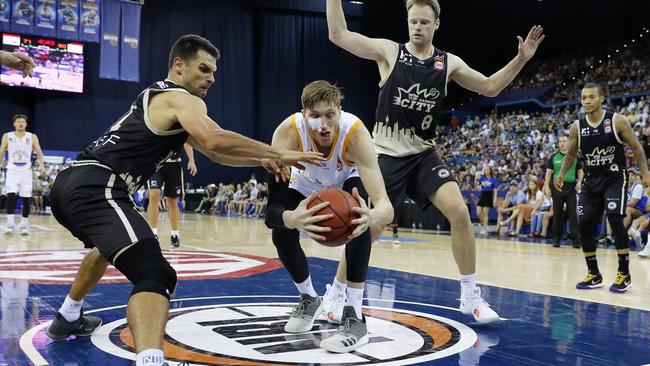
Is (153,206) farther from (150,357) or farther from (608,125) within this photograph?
(150,357)

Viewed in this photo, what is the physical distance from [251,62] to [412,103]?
24.5 m

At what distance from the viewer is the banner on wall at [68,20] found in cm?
2077

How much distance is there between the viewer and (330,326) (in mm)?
3658

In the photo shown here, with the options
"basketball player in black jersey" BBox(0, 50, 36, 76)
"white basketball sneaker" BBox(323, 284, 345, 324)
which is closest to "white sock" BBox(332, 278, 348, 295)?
"white basketball sneaker" BBox(323, 284, 345, 324)

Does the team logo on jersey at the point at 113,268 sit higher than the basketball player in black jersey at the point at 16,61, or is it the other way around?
the basketball player in black jersey at the point at 16,61

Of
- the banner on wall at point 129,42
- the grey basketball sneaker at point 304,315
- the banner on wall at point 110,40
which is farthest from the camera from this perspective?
the banner on wall at point 129,42

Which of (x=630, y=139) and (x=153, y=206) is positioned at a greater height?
(x=630, y=139)

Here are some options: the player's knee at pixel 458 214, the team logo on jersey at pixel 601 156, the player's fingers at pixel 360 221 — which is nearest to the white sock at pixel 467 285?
the player's knee at pixel 458 214

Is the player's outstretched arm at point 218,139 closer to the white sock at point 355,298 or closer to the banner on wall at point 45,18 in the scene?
the white sock at point 355,298

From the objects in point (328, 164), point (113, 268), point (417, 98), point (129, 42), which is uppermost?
point (129, 42)

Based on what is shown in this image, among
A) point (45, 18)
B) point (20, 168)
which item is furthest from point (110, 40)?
point (20, 168)

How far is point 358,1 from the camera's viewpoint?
26969mm

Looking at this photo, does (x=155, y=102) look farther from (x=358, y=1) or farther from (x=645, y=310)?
(x=358, y=1)

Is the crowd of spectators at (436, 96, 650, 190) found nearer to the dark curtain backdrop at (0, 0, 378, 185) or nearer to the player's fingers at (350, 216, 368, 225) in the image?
the dark curtain backdrop at (0, 0, 378, 185)
